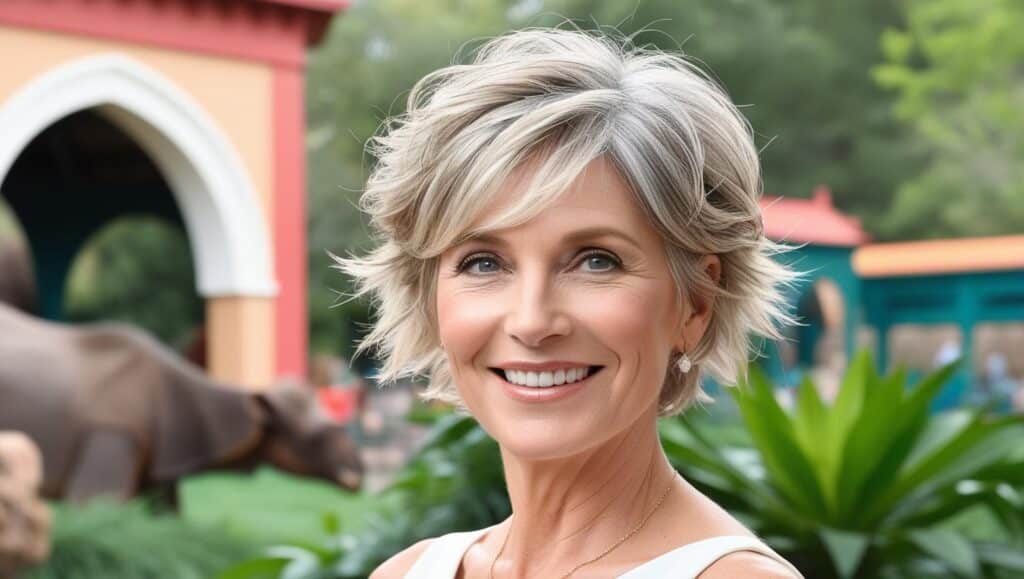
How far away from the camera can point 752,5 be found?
81.9 ft

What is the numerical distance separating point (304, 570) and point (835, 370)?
1825 cm

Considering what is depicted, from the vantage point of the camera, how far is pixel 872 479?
357 cm

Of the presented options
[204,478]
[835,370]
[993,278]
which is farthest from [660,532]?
[835,370]

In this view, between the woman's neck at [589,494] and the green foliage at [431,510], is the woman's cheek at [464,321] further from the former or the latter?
the green foliage at [431,510]

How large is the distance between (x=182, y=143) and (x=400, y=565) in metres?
10.5

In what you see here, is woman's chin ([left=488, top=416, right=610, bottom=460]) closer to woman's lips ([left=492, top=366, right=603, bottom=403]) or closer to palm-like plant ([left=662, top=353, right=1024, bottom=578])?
woman's lips ([left=492, top=366, right=603, bottom=403])

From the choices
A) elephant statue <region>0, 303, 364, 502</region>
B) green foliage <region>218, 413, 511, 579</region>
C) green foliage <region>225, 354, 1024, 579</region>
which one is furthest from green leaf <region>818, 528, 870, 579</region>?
elephant statue <region>0, 303, 364, 502</region>

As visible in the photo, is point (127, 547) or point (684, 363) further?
point (127, 547)

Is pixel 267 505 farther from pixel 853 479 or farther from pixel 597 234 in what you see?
pixel 597 234

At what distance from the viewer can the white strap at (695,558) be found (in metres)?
1.41

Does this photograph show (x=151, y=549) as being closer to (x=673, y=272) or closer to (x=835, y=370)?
(x=673, y=272)

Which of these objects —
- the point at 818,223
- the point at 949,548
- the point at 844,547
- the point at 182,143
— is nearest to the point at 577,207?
the point at 844,547

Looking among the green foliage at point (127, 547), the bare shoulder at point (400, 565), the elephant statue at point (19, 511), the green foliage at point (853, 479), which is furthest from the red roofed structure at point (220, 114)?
the bare shoulder at point (400, 565)

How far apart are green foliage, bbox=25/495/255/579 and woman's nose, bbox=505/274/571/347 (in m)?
5.81
